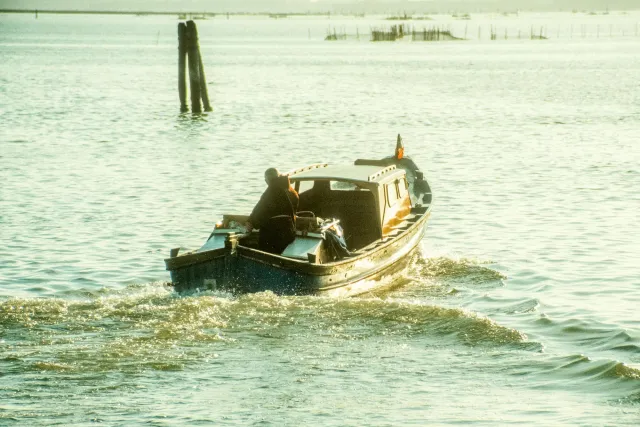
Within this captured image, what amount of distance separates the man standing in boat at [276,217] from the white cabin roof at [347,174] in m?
1.49

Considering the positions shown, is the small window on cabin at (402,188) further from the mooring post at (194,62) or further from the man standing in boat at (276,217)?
the mooring post at (194,62)

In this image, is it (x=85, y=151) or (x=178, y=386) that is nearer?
(x=178, y=386)

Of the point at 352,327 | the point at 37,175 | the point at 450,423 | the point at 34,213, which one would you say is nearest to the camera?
the point at 450,423

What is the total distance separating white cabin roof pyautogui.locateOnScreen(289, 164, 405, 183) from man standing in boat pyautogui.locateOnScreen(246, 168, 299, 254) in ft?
4.88

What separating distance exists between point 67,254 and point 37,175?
437 inches

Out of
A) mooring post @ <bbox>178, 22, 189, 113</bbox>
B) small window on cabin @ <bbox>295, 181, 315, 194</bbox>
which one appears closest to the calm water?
mooring post @ <bbox>178, 22, 189, 113</bbox>

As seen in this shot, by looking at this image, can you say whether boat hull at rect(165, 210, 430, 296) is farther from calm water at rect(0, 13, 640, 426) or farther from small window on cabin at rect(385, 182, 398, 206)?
small window on cabin at rect(385, 182, 398, 206)

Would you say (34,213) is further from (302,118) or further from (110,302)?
(302,118)

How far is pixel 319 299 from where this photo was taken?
1554 centimetres

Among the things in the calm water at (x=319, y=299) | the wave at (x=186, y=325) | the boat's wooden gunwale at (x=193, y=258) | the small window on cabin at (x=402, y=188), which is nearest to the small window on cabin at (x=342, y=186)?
the small window on cabin at (x=402, y=188)

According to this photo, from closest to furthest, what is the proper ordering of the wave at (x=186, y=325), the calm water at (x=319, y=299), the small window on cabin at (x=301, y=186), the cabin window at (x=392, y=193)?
the calm water at (x=319, y=299) < the wave at (x=186, y=325) < the small window on cabin at (x=301, y=186) < the cabin window at (x=392, y=193)

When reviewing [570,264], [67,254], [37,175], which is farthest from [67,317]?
[37,175]

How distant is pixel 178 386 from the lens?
1231cm

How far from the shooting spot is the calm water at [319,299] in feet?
39.4
